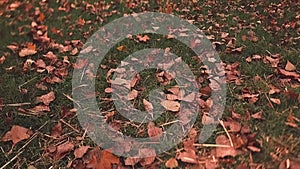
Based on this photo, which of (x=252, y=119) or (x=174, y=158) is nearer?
(x=174, y=158)

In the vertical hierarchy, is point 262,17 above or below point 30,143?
above

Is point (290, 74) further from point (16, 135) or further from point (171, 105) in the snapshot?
point (16, 135)

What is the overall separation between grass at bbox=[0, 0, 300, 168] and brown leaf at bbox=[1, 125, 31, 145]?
3 cm

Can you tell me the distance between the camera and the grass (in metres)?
1.29

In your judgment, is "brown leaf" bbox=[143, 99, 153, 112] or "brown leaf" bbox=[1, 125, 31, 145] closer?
"brown leaf" bbox=[1, 125, 31, 145]

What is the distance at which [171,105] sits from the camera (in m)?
1.48

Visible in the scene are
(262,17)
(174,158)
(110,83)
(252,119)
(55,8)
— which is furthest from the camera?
(55,8)

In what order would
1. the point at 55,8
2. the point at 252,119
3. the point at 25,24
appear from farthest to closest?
the point at 55,8, the point at 25,24, the point at 252,119

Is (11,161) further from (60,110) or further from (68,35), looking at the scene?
(68,35)

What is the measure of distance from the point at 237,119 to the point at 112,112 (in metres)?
0.55

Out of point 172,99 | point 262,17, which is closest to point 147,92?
point 172,99

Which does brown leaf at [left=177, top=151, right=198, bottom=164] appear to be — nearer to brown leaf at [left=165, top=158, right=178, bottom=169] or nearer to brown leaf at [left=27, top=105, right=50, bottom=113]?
brown leaf at [left=165, top=158, right=178, bottom=169]

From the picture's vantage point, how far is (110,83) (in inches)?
68.4

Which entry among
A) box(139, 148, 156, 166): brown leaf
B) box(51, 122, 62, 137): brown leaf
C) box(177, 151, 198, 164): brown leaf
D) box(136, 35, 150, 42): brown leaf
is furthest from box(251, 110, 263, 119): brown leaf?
box(136, 35, 150, 42): brown leaf
